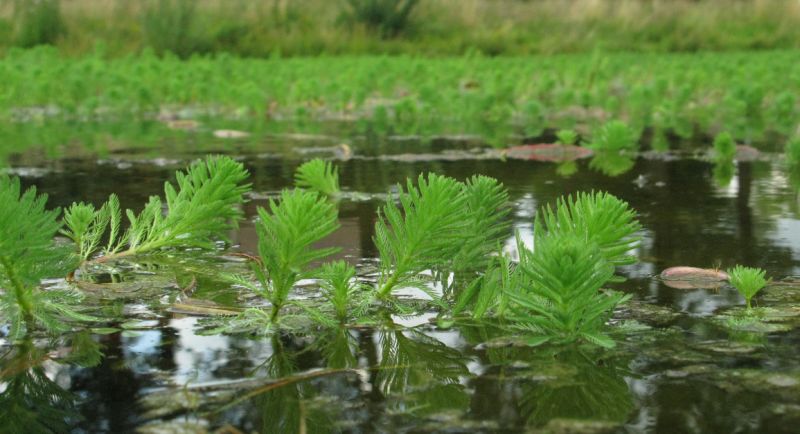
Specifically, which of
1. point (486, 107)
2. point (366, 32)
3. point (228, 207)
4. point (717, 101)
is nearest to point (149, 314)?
point (228, 207)

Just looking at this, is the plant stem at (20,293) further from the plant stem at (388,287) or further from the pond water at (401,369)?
the plant stem at (388,287)

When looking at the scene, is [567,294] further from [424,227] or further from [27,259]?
[27,259]

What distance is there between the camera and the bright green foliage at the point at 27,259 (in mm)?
2141

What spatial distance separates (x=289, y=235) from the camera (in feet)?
7.17

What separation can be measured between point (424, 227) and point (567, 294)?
1.27 feet

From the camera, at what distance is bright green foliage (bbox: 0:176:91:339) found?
214 cm

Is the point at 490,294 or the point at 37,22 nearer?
the point at 490,294

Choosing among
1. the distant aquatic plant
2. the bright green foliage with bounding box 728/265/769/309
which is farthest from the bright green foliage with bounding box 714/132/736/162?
the bright green foliage with bounding box 728/265/769/309

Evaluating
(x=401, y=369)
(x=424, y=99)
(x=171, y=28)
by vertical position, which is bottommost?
(x=401, y=369)

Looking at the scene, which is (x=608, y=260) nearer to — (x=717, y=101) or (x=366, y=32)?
(x=717, y=101)

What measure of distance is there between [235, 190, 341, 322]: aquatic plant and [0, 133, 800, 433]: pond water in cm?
12

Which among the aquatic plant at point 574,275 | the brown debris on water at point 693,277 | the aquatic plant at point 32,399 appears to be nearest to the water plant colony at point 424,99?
the brown debris on water at point 693,277

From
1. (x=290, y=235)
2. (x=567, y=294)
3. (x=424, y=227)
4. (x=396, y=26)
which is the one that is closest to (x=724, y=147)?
(x=424, y=227)

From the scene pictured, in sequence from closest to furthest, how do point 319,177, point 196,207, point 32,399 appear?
point 32,399 → point 196,207 → point 319,177
